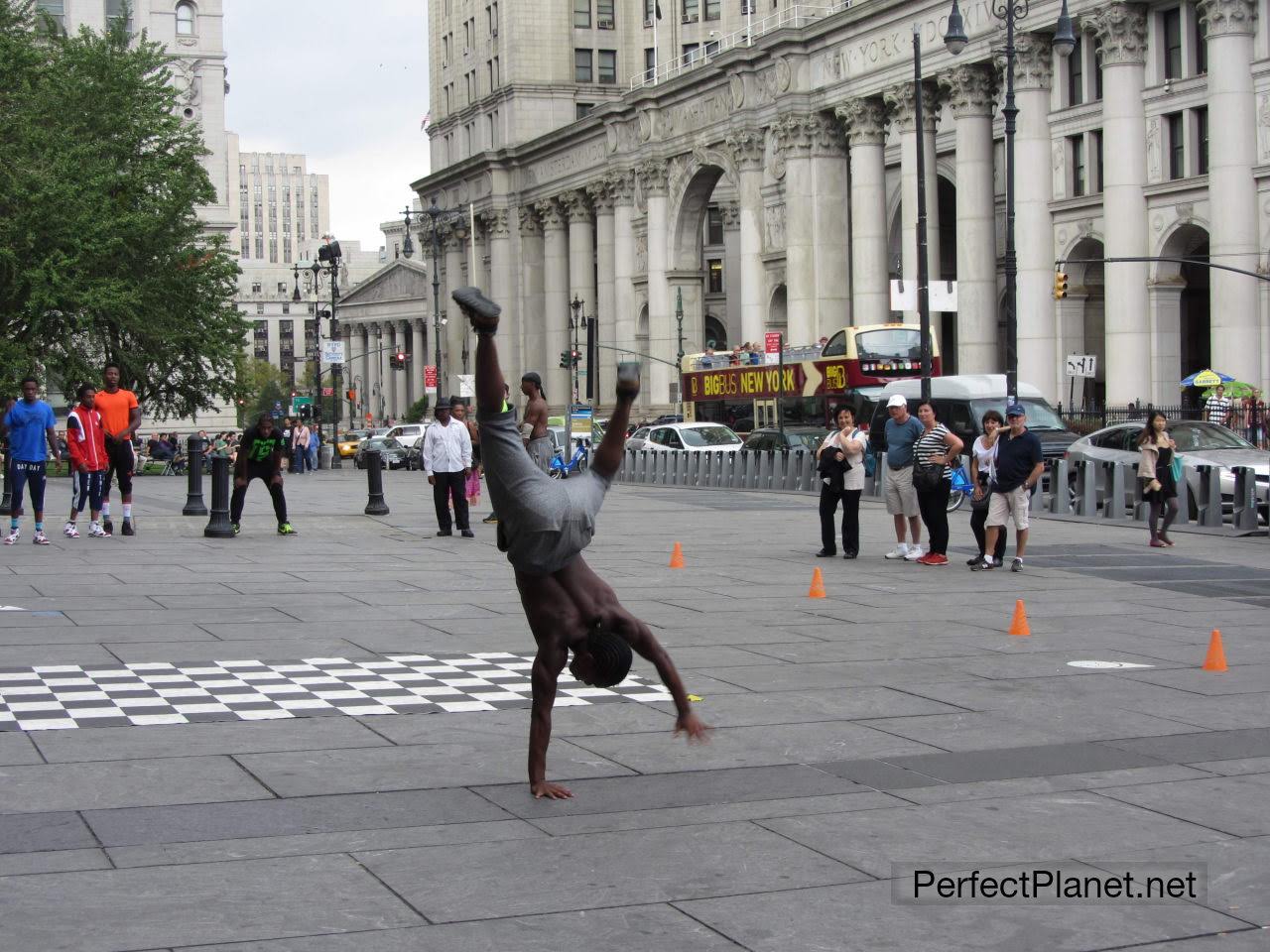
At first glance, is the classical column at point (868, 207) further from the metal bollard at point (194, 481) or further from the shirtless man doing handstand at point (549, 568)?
the shirtless man doing handstand at point (549, 568)

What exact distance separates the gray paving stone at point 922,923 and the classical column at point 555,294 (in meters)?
85.9

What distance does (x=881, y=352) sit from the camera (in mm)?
46219

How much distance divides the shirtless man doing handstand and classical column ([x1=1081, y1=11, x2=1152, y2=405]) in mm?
44536

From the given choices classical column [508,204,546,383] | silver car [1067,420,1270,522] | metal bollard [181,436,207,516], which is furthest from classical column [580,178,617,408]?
metal bollard [181,436,207,516]

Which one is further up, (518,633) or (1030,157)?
(1030,157)

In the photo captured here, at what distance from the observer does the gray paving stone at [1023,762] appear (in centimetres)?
762

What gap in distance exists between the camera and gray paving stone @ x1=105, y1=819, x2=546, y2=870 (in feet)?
19.9

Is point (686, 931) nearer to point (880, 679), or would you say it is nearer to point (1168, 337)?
point (880, 679)

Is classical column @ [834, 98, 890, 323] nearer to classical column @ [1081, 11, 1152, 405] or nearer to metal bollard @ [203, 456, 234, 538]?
classical column @ [1081, 11, 1152, 405]

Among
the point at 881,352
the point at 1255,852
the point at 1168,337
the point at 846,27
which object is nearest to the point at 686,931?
the point at 1255,852

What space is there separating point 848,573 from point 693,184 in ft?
195

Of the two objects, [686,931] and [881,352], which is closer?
[686,931]

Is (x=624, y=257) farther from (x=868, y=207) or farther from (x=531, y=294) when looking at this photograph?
(x=868, y=207)

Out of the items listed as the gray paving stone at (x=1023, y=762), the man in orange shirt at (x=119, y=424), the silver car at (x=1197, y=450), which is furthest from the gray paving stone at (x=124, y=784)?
the silver car at (x=1197, y=450)
